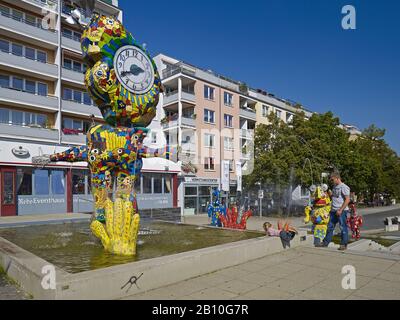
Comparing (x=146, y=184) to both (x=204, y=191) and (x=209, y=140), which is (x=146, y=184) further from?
(x=209, y=140)

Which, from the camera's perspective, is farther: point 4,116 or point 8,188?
point 4,116

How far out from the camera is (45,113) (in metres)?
25.8

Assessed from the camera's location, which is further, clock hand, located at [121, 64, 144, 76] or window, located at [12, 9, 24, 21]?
window, located at [12, 9, 24, 21]

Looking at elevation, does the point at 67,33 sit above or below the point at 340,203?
above

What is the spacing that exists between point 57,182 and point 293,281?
1847 cm

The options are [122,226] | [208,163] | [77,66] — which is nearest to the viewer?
[122,226]

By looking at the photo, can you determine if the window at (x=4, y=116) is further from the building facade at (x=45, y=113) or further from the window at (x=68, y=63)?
the window at (x=68, y=63)

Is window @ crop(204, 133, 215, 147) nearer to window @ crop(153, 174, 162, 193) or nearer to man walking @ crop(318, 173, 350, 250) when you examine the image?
window @ crop(153, 174, 162, 193)

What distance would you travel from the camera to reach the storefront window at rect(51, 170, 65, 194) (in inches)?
800

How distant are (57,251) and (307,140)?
2381 cm

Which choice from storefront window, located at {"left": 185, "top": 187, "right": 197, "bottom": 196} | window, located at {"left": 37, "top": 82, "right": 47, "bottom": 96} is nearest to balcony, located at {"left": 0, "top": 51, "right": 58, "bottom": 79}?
window, located at {"left": 37, "top": 82, "right": 47, "bottom": 96}

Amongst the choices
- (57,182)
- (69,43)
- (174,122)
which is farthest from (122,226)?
(174,122)

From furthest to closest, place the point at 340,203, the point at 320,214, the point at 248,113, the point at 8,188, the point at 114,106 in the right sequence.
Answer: the point at 248,113 < the point at 8,188 < the point at 320,214 < the point at 340,203 < the point at 114,106

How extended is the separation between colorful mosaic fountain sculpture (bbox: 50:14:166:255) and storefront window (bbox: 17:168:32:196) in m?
13.8
